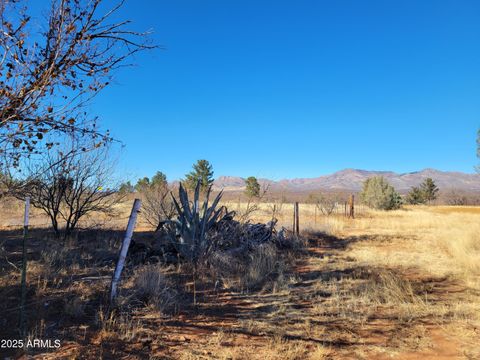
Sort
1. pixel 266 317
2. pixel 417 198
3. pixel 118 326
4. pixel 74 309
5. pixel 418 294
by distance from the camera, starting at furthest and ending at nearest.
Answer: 1. pixel 417 198
2. pixel 418 294
3. pixel 266 317
4. pixel 74 309
5. pixel 118 326

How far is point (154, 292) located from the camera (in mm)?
4848

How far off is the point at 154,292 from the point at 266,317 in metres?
1.75

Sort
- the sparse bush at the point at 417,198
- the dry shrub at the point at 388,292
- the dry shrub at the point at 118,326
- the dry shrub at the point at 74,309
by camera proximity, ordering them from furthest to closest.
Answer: the sparse bush at the point at 417,198, the dry shrub at the point at 388,292, the dry shrub at the point at 74,309, the dry shrub at the point at 118,326

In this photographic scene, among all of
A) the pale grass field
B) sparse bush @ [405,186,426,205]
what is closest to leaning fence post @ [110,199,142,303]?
the pale grass field

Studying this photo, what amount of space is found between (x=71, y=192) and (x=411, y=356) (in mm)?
9497

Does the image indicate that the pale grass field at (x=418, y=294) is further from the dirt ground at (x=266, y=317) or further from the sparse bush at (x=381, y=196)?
the sparse bush at (x=381, y=196)

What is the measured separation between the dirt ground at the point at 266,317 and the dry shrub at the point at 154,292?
160 millimetres

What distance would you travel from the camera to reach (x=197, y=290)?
571cm

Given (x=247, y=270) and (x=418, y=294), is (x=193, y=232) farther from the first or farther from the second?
(x=418, y=294)

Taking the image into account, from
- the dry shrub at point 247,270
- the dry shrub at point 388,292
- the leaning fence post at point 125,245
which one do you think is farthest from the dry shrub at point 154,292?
the dry shrub at point 388,292

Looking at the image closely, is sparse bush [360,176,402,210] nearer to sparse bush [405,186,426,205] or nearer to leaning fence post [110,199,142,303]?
sparse bush [405,186,426,205]

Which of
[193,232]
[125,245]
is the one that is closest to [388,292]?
[193,232]

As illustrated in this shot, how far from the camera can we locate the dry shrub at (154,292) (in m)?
4.61

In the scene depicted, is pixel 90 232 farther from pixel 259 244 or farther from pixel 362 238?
pixel 362 238
